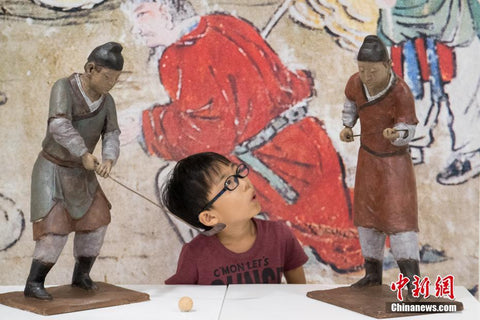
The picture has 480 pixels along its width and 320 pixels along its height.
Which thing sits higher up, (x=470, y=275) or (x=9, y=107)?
(x=9, y=107)

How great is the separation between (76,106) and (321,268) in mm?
896

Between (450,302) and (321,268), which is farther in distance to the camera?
(321,268)

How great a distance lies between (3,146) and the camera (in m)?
1.86

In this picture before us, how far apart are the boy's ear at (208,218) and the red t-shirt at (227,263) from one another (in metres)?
0.10

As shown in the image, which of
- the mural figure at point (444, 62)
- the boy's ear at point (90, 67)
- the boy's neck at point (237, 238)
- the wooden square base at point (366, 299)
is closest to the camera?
the wooden square base at point (366, 299)

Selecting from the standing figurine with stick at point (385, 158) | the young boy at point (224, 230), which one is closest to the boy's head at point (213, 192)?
the young boy at point (224, 230)

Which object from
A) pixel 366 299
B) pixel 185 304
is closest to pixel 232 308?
pixel 185 304

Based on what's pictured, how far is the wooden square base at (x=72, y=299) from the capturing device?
119cm

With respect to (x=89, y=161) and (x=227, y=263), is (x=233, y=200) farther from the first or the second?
(x=89, y=161)

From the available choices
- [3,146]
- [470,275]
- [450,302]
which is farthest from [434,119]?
[3,146]

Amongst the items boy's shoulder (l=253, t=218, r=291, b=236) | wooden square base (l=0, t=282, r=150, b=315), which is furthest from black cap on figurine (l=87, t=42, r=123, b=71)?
boy's shoulder (l=253, t=218, r=291, b=236)

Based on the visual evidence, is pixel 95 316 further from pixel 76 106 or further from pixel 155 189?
pixel 155 189

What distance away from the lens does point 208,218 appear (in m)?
1.44

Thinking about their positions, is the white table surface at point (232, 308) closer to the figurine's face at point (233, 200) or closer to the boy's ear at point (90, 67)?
the figurine's face at point (233, 200)
